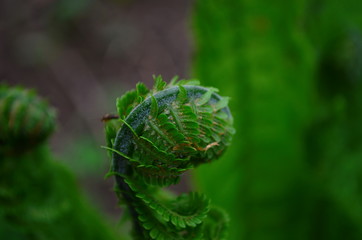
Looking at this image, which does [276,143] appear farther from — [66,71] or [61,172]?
[66,71]

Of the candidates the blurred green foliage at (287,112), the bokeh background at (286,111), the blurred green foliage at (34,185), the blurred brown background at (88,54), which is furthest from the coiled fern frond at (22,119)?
the blurred brown background at (88,54)

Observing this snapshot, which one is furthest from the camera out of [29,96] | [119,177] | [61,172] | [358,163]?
[358,163]

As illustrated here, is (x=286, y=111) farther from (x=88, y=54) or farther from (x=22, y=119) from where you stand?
(x=88, y=54)

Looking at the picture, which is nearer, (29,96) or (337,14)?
(29,96)

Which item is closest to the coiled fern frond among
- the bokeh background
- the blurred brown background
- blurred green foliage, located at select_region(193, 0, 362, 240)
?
the bokeh background

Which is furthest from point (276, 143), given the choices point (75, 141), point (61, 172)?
point (75, 141)

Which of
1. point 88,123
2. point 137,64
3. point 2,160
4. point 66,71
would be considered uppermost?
point 137,64

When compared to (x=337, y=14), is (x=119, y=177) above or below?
below

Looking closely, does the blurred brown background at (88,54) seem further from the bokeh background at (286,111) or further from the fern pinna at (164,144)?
the fern pinna at (164,144)
